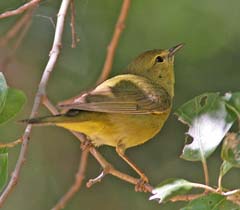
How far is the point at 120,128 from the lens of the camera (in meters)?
3.56

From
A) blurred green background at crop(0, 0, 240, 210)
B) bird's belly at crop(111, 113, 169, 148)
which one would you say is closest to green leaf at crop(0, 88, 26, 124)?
bird's belly at crop(111, 113, 169, 148)

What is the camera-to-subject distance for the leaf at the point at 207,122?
2.72m

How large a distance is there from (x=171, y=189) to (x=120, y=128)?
103cm

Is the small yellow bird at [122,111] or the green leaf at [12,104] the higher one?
the green leaf at [12,104]

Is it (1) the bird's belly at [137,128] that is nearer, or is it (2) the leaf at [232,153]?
(2) the leaf at [232,153]

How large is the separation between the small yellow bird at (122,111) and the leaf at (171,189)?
0.59 metres

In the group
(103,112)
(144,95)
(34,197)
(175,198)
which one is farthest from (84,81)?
(175,198)

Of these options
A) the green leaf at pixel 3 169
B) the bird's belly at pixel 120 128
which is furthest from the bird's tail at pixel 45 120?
the bird's belly at pixel 120 128

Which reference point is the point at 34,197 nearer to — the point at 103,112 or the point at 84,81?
the point at 84,81

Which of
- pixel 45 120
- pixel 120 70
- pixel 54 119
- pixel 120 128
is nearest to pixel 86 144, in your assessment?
pixel 120 128

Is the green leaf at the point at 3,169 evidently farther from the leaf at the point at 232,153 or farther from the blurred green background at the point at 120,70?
the blurred green background at the point at 120,70

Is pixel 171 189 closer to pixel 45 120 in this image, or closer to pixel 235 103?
pixel 235 103

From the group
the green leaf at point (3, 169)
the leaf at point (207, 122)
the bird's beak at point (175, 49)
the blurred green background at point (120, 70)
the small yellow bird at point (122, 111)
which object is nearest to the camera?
the green leaf at point (3, 169)

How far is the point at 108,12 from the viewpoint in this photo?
Result: 5.72 m
